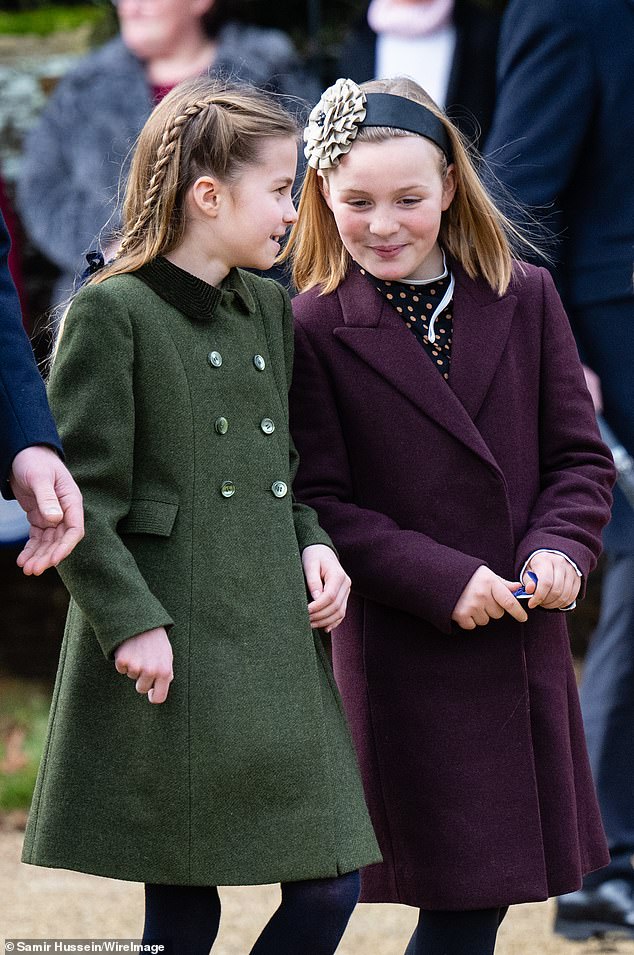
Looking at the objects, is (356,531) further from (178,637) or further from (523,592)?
(178,637)

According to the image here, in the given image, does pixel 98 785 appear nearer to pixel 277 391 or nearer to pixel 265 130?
pixel 277 391

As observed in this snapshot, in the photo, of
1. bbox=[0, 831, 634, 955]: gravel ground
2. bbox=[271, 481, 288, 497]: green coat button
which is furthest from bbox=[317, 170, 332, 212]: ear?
bbox=[0, 831, 634, 955]: gravel ground

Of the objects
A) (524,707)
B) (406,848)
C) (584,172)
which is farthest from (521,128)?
(406,848)

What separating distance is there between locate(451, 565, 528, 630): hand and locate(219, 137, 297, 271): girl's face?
593mm

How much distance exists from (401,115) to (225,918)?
217 cm

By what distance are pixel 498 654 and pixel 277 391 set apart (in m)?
0.55

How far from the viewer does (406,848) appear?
2.41 m

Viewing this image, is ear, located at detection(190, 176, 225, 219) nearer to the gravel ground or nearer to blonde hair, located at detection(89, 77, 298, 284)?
blonde hair, located at detection(89, 77, 298, 284)

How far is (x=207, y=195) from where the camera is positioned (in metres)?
2.26

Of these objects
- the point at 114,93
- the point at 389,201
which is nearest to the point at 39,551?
the point at 389,201

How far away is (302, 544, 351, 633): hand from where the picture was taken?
7.38ft

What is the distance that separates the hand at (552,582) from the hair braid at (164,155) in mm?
799

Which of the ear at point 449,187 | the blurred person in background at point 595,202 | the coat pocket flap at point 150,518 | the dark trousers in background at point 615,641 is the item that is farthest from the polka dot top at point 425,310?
the dark trousers in background at point 615,641

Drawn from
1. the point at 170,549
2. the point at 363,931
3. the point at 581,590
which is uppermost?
the point at 170,549
